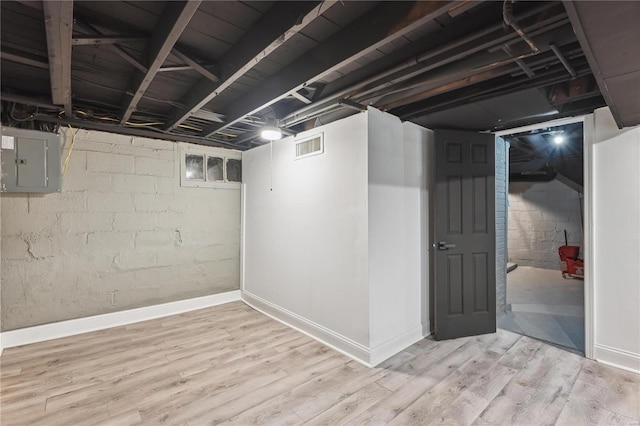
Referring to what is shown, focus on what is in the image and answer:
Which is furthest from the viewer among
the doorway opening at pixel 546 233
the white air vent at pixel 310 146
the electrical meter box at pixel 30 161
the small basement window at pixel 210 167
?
the small basement window at pixel 210 167

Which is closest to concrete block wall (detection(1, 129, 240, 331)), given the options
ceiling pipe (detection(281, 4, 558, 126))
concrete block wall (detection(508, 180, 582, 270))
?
ceiling pipe (detection(281, 4, 558, 126))

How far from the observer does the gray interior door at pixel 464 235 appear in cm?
310

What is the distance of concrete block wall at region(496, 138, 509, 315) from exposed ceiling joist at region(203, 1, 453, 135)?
2.73 m

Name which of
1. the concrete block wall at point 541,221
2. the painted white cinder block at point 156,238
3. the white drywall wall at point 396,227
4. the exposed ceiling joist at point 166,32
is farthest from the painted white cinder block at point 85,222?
the concrete block wall at point 541,221

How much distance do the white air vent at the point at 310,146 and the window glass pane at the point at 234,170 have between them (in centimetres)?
154

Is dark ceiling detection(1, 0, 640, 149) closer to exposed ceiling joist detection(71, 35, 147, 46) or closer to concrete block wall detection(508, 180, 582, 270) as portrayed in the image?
exposed ceiling joist detection(71, 35, 147, 46)

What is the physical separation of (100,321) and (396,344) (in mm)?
3359

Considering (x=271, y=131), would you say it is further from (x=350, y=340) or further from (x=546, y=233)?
(x=546, y=233)

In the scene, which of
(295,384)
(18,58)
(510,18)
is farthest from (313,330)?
(18,58)

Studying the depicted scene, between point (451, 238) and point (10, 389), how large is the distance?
4.07 meters

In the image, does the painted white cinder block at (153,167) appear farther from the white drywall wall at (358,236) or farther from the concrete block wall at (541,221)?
the concrete block wall at (541,221)

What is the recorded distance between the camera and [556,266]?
22.3 ft

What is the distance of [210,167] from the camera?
4.26 m

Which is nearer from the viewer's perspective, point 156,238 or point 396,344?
point 396,344
